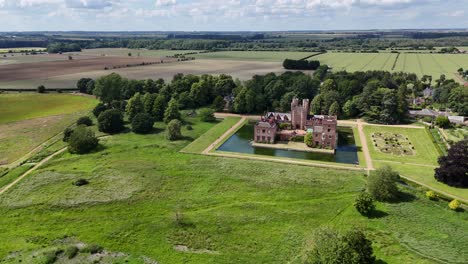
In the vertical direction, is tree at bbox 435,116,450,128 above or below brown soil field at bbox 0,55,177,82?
below

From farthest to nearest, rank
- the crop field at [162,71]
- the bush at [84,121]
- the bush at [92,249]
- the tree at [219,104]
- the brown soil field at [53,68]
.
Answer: the brown soil field at [53,68] → the crop field at [162,71] → the tree at [219,104] → the bush at [84,121] → the bush at [92,249]

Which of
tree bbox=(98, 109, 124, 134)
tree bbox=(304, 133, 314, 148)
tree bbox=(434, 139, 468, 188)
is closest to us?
tree bbox=(434, 139, 468, 188)

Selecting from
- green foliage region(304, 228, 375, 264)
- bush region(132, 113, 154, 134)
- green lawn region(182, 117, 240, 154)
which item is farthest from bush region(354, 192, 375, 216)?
bush region(132, 113, 154, 134)

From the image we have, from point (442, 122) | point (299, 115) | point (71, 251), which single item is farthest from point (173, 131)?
point (442, 122)

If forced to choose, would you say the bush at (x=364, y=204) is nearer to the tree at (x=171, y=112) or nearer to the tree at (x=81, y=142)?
the tree at (x=81, y=142)

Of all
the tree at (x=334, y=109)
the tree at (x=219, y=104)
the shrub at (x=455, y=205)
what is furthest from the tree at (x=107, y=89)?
the shrub at (x=455, y=205)

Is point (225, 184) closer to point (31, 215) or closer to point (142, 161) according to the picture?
point (142, 161)

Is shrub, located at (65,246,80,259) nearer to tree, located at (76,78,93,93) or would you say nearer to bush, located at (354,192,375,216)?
bush, located at (354,192,375,216)
